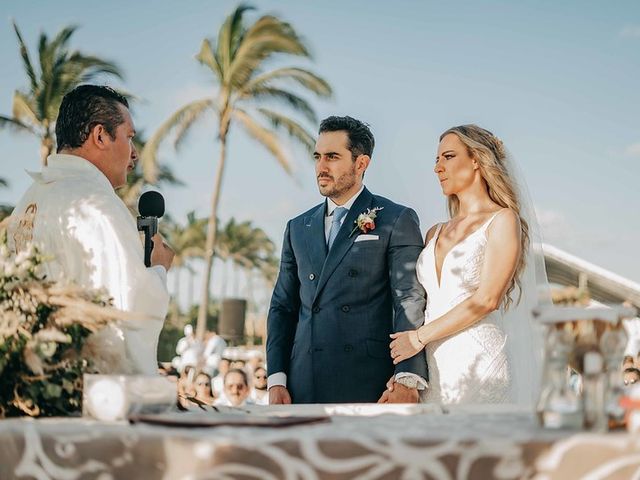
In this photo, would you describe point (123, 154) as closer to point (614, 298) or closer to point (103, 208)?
point (103, 208)

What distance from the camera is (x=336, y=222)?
4.62 meters

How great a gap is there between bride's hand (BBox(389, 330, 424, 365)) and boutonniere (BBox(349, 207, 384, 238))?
24.2 inches

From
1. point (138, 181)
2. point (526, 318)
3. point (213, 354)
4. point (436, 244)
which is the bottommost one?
point (213, 354)

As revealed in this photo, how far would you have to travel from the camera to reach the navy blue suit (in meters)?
4.34

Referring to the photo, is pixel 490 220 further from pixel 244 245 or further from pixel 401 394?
pixel 244 245

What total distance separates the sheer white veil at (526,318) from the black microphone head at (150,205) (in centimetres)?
175

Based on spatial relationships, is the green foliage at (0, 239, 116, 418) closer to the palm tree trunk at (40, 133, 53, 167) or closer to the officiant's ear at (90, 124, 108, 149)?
the officiant's ear at (90, 124, 108, 149)

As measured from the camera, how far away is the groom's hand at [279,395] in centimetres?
436

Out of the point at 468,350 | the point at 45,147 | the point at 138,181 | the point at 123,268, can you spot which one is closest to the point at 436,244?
the point at 468,350

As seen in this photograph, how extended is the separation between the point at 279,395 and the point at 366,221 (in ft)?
3.25

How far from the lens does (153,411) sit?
2379 millimetres

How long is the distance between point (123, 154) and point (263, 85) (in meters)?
20.5

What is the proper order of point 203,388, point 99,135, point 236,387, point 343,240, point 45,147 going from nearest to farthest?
point 99,135 → point 343,240 → point 236,387 → point 203,388 → point 45,147

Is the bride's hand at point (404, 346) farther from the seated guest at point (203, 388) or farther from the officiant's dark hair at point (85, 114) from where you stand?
the seated guest at point (203, 388)
